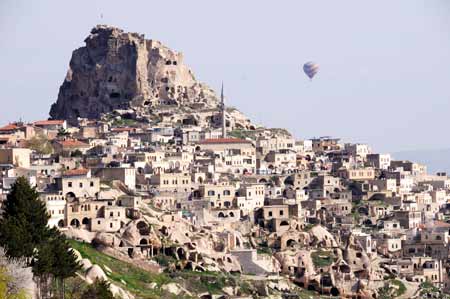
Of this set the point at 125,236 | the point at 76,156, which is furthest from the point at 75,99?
the point at 125,236

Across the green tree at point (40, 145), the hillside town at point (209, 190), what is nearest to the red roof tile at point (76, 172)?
the hillside town at point (209, 190)

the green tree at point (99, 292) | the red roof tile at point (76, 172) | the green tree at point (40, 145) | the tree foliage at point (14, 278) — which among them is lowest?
the green tree at point (99, 292)

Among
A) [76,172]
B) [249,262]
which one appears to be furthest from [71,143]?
[249,262]

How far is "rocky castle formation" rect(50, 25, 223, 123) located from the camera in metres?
124

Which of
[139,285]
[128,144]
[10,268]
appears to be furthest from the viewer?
[128,144]

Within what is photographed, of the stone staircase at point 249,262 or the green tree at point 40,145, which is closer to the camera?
the stone staircase at point 249,262

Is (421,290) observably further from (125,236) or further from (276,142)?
(276,142)

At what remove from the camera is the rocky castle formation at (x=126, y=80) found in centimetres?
12431

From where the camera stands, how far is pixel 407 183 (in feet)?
368

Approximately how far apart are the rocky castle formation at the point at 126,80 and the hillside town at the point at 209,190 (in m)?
0.10

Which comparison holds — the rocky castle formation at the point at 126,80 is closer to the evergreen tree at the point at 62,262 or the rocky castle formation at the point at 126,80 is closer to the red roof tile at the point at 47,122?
the red roof tile at the point at 47,122

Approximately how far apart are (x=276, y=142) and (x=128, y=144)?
12.2m

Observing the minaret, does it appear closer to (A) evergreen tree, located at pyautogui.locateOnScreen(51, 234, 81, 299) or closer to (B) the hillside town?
(B) the hillside town

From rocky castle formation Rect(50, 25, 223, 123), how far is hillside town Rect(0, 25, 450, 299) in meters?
0.10
